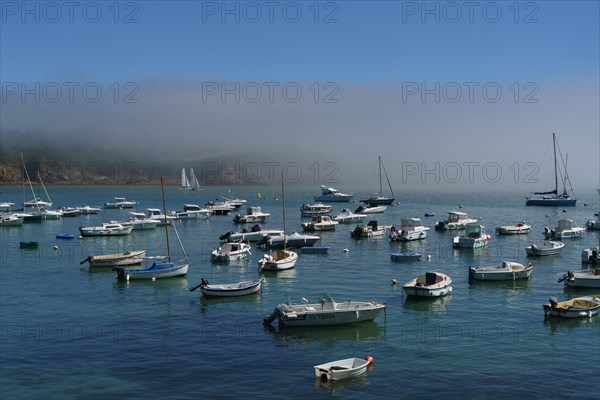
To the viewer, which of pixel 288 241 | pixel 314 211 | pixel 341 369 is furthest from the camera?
pixel 314 211

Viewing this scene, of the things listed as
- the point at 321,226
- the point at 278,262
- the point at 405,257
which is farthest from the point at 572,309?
the point at 321,226

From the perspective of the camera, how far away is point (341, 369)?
3100cm

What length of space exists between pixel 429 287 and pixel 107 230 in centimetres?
7313

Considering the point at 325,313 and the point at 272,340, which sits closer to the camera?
the point at 272,340

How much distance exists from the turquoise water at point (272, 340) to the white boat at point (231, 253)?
5271mm

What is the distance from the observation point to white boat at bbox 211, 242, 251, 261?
71.6 meters

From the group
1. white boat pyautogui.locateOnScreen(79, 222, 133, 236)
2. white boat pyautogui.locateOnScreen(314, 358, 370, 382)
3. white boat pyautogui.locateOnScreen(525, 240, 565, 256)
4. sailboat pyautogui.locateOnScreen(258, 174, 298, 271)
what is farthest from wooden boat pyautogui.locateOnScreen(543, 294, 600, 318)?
white boat pyautogui.locateOnScreen(79, 222, 133, 236)

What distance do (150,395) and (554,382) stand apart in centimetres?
2134

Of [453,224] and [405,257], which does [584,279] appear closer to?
[405,257]

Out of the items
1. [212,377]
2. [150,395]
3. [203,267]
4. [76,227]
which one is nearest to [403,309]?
[212,377]

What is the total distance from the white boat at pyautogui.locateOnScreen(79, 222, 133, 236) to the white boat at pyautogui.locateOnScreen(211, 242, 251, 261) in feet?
132

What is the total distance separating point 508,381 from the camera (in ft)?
101

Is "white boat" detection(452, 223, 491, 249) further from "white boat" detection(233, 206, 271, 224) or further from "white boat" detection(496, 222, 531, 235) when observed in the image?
"white boat" detection(233, 206, 271, 224)

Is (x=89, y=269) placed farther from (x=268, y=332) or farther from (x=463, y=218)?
(x=463, y=218)
